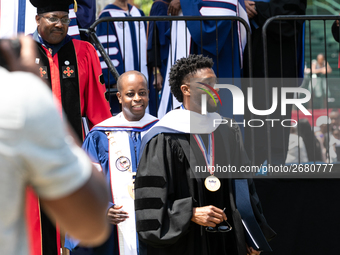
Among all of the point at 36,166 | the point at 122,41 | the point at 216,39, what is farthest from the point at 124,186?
the point at 36,166

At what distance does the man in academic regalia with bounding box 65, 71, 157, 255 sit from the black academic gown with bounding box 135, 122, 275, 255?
42cm

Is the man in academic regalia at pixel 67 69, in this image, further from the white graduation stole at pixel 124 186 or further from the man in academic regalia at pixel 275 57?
the man in academic regalia at pixel 275 57

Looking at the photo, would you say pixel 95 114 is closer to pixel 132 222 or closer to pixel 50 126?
pixel 132 222

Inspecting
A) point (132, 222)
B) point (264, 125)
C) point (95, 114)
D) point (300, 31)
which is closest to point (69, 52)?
point (95, 114)

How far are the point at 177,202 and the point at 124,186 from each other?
797 mm

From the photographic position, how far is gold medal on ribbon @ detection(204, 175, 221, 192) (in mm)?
3439

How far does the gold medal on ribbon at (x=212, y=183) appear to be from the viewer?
344 cm

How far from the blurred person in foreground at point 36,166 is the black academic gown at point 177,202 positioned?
2.28 metres

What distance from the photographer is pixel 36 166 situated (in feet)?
3.16

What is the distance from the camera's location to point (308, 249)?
191 inches

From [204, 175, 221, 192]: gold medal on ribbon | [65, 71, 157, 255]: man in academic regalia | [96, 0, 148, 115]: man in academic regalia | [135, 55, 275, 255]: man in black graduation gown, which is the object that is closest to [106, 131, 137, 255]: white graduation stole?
[65, 71, 157, 255]: man in academic regalia

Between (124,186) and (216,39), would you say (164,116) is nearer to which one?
(124,186)


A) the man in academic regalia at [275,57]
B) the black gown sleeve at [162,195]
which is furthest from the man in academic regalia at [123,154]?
the man in academic regalia at [275,57]

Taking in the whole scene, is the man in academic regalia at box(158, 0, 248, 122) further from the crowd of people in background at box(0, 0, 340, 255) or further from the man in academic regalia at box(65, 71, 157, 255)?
the man in academic regalia at box(65, 71, 157, 255)
